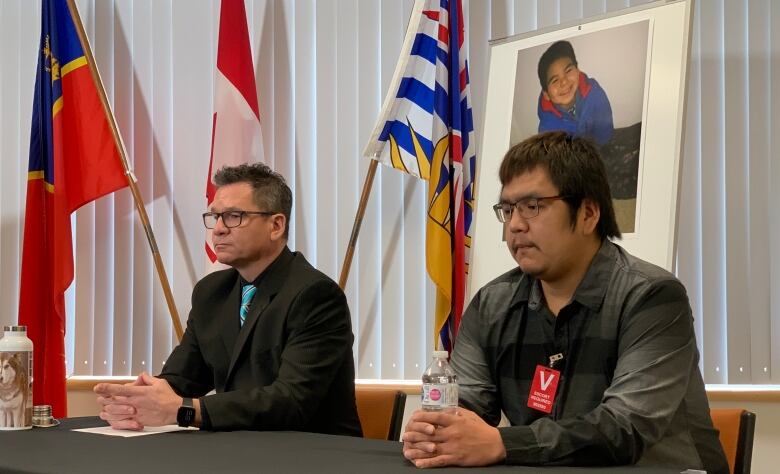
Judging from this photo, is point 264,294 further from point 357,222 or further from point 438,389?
point 357,222

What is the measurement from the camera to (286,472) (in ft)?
4.69

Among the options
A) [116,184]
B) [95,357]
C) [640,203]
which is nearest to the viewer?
[640,203]

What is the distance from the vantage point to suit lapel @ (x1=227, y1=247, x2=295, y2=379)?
2480 mm

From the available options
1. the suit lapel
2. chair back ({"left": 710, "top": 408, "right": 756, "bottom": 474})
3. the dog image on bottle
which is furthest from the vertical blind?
the dog image on bottle

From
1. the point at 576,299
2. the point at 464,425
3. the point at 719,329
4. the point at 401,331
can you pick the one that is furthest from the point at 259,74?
the point at 464,425

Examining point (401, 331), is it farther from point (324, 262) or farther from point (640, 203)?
point (640, 203)

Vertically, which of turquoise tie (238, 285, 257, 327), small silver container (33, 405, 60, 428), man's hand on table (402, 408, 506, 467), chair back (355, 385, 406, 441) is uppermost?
turquoise tie (238, 285, 257, 327)

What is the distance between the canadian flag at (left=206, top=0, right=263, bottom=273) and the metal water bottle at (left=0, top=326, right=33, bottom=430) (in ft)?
5.96

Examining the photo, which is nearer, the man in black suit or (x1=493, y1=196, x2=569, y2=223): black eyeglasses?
(x1=493, y1=196, x2=569, y2=223): black eyeglasses

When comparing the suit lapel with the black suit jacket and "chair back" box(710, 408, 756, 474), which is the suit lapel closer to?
the black suit jacket

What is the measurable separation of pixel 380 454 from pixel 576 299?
20.6 inches

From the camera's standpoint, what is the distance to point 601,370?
1.78m

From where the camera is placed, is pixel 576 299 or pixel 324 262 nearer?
pixel 576 299

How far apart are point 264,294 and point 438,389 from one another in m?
1.00
